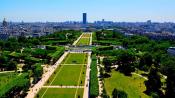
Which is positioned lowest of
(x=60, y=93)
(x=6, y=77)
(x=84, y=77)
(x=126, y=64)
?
(x=84, y=77)

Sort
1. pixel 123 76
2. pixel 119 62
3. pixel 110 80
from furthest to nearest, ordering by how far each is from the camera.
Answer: pixel 119 62 → pixel 123 76 → pixel 110 80

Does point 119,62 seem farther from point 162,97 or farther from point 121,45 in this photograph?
point 121,45

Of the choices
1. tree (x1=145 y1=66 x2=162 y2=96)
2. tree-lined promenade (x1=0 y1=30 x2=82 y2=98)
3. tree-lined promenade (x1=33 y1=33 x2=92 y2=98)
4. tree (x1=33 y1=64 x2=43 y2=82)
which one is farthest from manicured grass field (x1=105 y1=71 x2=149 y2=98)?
tree-lined promenade (x1=0 y1=30 x2=82 y2=98)

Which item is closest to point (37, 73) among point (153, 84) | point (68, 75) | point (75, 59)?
point (68, 75)

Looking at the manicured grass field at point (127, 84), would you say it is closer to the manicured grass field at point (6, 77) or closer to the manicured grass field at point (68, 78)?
the manicured grass field at point (68, 78)

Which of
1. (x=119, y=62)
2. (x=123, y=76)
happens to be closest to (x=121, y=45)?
(x=119, y=62)

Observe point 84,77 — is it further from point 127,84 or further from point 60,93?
point 60,93
